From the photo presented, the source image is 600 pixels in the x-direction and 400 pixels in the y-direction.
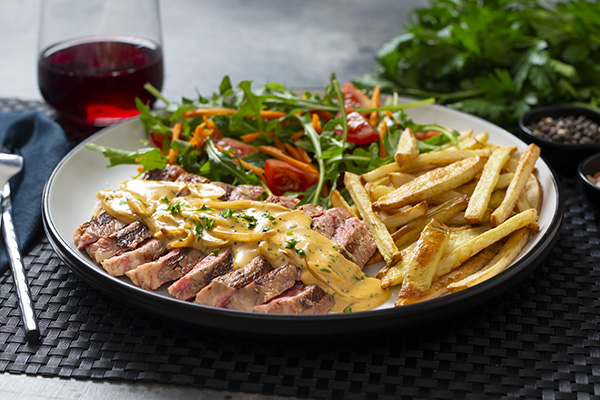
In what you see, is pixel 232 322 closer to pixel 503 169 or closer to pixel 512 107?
pixel 503 169

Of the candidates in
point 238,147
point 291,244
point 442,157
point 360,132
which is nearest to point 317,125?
point 360,132

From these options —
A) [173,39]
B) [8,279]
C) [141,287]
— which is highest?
[141,287]

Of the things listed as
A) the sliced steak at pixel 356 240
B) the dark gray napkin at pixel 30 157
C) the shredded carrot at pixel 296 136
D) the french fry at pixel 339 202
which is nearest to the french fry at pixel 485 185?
the sliced steak at pixel 356 240

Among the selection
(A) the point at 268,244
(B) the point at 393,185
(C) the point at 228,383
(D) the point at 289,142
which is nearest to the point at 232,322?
(C) the point at 228,383

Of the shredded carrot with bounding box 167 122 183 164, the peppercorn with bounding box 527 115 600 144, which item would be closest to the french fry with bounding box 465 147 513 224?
the peppercorn with bounding box 527 115 600 144

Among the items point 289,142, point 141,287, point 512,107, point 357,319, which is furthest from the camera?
point 512,107

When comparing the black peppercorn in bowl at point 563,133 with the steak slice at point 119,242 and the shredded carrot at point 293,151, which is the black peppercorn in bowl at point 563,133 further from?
the steak slice at point 119,242

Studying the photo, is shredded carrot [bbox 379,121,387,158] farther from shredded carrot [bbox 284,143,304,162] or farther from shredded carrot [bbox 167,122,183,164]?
shredded carrot [bbox 167,122,183,164]

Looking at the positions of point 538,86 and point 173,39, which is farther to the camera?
point 173,39
